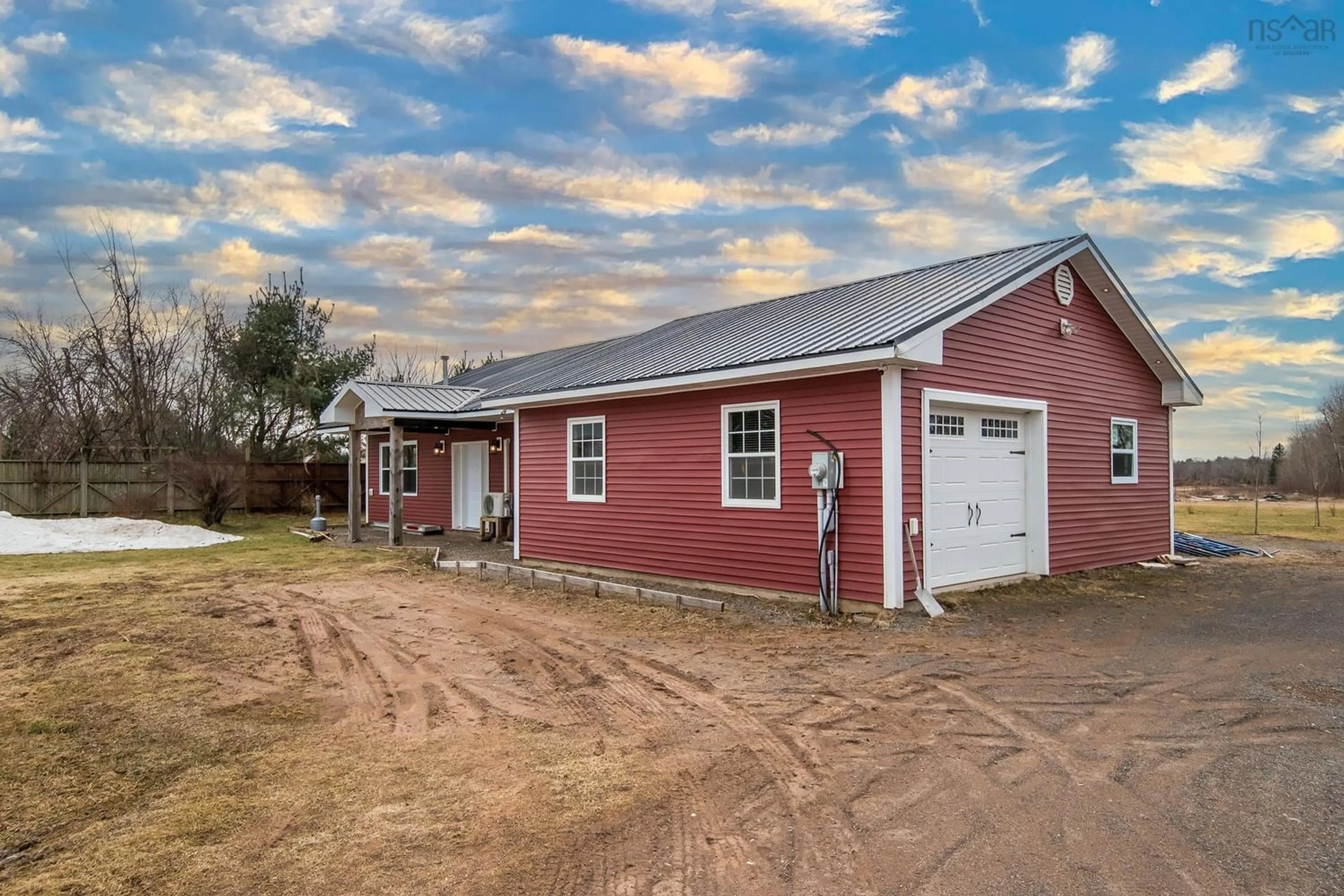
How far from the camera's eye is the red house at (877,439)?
825 centimetres

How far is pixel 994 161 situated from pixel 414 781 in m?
12.4

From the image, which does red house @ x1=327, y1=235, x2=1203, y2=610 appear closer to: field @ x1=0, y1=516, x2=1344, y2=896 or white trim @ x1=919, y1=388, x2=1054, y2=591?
white trim @ x1=919, y1=388, x2=1054, y2=591

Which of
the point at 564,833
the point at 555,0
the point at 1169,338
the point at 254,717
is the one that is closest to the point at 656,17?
the point at 555,0

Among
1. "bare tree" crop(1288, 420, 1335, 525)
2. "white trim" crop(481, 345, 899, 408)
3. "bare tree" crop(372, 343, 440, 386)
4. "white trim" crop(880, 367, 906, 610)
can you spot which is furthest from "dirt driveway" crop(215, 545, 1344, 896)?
"bare tree" crop(1288, 420, 1335, 525)

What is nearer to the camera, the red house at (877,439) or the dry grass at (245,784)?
the dry grass at (245,784)

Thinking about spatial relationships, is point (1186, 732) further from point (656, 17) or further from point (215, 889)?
point (656, 17)

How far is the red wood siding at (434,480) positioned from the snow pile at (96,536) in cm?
380

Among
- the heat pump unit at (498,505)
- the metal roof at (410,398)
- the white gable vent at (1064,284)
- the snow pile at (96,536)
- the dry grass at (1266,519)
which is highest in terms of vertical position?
the white gable vent at (1064,284)

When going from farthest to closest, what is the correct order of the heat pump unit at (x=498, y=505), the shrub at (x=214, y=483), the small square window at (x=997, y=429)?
the shrub at (x=214, y=483), the heat pump unit at (x=498, y=505), the small square window at (x=997, y=429)

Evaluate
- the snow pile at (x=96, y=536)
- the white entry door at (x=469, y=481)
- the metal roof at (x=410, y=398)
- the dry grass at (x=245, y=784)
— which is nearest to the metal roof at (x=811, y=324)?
the metal roof at (x=410, y=398)

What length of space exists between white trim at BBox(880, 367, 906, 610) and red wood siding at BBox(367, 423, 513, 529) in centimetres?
1063

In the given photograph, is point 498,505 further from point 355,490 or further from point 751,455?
point 751,455

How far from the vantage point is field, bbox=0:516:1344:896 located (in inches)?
119

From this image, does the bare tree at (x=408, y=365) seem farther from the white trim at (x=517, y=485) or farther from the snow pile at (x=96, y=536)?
the white trim at (x=517, y=485)
